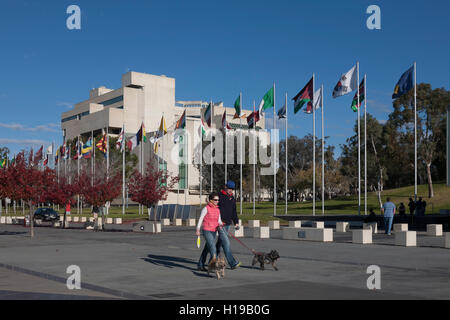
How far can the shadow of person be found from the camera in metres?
13.1

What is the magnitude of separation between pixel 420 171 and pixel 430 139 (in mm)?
11139

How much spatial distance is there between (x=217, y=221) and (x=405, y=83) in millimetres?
23855

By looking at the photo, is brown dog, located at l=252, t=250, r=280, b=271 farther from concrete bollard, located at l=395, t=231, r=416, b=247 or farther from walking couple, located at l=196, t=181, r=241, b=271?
concrete bollard, located at l=395, t=231, r=416, b=247

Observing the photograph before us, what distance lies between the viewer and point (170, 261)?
14.2 meters

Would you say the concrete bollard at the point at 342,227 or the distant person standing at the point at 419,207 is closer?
the concrete bollard at the point at 342,227

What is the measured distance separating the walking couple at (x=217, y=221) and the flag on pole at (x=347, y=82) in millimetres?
23101

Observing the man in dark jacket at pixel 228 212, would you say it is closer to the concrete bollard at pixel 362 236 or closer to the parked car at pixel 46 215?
the concrete bollard at pixel 362 236

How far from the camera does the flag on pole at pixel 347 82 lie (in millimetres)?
33781

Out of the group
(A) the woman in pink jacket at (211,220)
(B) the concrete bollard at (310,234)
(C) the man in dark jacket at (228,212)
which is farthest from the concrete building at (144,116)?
(A) the woman in pink jacket at (211,220)

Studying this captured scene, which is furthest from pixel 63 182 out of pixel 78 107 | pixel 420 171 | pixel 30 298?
pixel 78 107

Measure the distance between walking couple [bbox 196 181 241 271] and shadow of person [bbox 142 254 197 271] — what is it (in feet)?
3.78

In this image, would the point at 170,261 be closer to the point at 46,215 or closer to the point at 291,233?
the point at 291,233

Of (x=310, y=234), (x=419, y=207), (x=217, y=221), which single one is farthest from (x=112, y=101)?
(x=217, y=221)

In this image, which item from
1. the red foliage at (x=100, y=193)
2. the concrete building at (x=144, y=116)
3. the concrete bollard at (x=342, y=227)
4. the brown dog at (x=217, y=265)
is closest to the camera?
the brown dog at (x=217, y=265)
